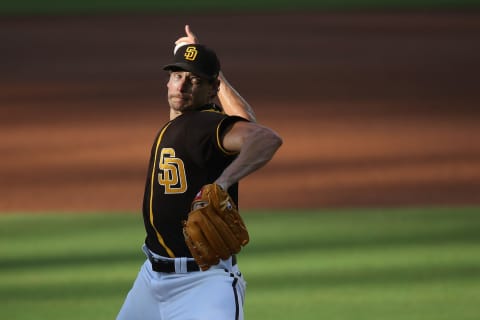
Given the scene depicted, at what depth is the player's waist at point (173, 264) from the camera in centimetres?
496

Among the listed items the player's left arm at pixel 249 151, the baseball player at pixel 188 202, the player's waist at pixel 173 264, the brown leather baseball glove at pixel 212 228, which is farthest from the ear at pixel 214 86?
the player's waist at pixel 173 264

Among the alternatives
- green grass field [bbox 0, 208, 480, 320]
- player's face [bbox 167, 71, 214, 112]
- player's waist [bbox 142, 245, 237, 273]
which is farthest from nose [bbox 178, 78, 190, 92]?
green grass field [bbox 0, 208, 480, 320]

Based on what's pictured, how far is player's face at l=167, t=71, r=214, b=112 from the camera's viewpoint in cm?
499

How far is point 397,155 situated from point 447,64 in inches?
314

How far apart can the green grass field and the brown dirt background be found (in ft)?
3.06

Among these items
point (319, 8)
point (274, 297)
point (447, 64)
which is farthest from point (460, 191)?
point (319, 8)

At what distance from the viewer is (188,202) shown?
496 cm

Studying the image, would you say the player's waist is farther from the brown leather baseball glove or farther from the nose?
the nose

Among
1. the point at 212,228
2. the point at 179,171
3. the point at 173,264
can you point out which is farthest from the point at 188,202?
the point at 212,228

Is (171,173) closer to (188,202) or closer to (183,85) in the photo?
(188,202)

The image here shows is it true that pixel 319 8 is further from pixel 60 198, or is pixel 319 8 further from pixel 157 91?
pixel 60 198

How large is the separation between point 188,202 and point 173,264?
0.92 ft

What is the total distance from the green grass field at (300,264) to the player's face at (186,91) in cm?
256

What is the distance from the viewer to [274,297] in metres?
7.78
